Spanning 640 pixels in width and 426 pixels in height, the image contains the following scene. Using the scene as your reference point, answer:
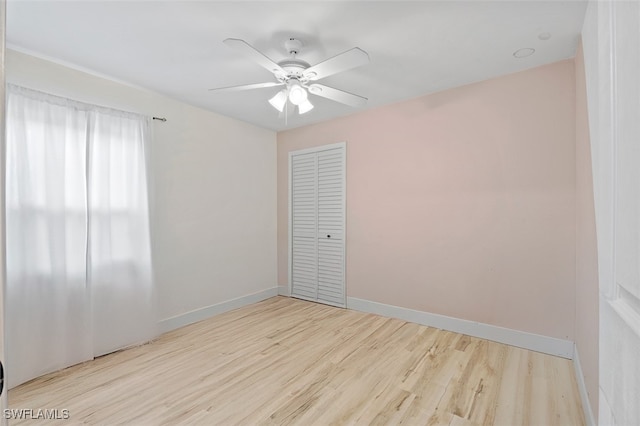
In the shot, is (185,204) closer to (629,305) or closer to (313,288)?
(313,288)

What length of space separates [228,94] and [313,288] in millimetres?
2678

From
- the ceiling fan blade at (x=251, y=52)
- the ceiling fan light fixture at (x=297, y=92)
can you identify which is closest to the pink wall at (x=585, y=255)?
the ceiling fan light fixture at (x=297, y=92)

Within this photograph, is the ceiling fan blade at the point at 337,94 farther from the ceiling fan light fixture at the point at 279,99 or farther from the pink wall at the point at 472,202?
the pink wall at the point at 472,202

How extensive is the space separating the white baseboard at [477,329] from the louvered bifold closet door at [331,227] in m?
0.35

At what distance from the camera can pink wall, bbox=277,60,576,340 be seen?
2.45m

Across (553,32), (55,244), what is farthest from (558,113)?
(55,244)

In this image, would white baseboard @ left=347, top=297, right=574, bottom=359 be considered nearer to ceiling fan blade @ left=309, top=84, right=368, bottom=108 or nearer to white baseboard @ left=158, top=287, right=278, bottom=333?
white baseboard @ left=158, top=287, right=278, bottom=333

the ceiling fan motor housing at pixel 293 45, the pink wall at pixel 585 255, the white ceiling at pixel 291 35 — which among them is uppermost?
the white ceiling at pixel 291 35

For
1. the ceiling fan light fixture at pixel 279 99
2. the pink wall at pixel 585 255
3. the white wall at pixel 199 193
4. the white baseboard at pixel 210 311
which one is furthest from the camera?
the white baseboard at pixel 210 311

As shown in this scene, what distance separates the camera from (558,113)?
2.42 m

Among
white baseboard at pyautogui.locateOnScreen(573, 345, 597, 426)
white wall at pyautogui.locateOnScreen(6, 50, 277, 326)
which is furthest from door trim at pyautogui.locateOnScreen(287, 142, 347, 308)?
white baseboard at pyautogui.locateOnScreen(573, 345, 597, 426)

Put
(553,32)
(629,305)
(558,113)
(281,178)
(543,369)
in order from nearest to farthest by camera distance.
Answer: (629,305) < (553,32) < (543,369) < (558,113) < (281,178)

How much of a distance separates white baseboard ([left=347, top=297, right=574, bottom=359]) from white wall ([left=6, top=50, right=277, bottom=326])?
1.62m

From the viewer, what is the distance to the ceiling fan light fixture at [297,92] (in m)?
2.18
